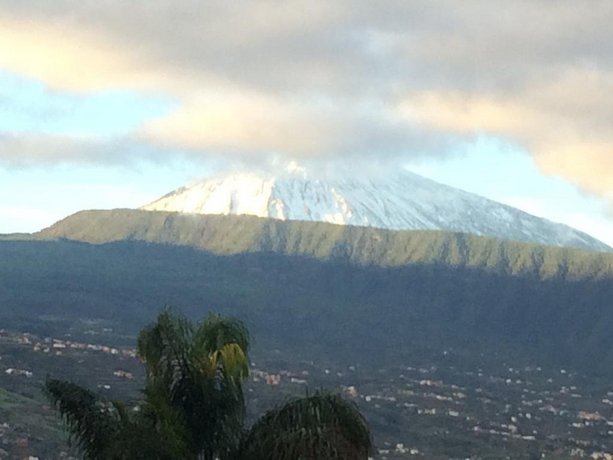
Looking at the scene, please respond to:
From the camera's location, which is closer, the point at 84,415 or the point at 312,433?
the point at 312,433

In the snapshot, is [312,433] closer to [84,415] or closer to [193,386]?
[193,386]

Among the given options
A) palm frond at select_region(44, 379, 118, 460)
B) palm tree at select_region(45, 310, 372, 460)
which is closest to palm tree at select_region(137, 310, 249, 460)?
palm tree at select_region(45, 310, 372, 460)

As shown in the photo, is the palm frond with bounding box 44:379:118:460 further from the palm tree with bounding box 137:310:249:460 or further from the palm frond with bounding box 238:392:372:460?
the palm frond with bounding box 238:392:372:460

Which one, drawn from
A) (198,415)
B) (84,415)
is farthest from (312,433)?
(84,415)

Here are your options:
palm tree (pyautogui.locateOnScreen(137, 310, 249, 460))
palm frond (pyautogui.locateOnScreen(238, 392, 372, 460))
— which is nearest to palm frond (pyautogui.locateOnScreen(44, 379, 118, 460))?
palm tree (pyautogui.locateOnScreen(137, 310, 249, 460))

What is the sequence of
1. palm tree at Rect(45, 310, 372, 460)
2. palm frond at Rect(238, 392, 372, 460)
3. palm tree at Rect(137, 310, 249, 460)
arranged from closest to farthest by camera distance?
palm frond at Rect(238, 392, 372, 460) < palm tree at Rect(45, 310, 372, 460) < palm tree at Rect(137, 310, 249, 460)

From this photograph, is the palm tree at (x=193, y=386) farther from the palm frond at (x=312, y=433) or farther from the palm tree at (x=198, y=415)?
the palm frond at (x=312, y=433)

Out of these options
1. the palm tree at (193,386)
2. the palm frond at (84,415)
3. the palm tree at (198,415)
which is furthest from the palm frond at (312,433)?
the palm frond at (84,415)

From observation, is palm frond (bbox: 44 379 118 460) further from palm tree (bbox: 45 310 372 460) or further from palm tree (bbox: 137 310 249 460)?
palm tree (bbox: 137 310 249 460)

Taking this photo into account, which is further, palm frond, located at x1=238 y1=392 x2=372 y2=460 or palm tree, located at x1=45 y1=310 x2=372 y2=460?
palm tree, located at x1=45 y1=310 x2=372 y2=460

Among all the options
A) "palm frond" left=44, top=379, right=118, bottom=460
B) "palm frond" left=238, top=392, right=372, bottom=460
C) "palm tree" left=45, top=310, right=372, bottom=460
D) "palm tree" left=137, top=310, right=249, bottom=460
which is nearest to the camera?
"palm frond" left=238, top=392, right=372, bottom=460
